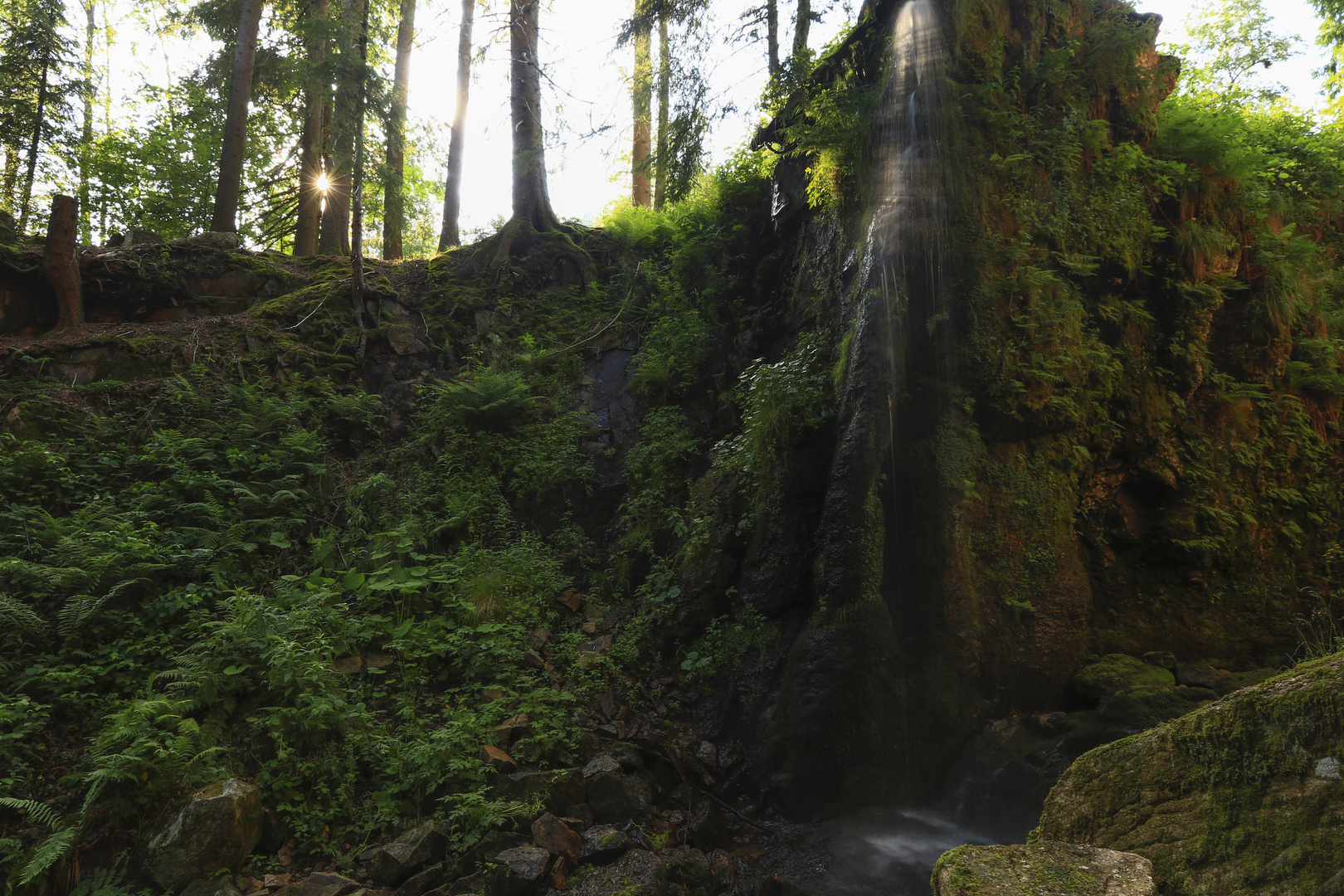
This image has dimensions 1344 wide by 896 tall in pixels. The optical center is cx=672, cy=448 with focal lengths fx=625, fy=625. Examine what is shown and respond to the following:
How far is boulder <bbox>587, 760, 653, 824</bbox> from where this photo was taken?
16.1 ft

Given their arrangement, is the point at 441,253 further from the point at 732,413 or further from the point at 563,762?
the point at 563,762

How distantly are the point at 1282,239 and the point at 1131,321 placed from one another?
84.1 inches

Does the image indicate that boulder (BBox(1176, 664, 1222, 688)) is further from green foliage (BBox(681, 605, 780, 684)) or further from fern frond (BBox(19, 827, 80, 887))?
fern frond (BBox(19, 827, 80, 887))

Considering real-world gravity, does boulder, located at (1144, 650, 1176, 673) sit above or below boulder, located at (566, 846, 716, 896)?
above

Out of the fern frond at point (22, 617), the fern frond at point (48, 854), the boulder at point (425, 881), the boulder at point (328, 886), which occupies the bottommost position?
Answer: the boulder at point (425, 881)

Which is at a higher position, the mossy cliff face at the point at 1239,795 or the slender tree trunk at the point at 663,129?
the slender tree trunk at the point at 663,129

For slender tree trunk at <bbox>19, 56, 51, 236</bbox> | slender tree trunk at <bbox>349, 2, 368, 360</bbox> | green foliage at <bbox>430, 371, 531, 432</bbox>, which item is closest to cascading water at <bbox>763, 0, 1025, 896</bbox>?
green foliage at <bbox>430, 371, 531, 432</bbox>

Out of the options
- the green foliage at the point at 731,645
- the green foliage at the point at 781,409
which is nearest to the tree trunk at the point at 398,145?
the green foliage at the point at 781,409

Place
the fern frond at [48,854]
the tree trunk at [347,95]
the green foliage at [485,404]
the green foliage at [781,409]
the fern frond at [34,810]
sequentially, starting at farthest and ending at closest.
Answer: the tree trunk at [347,95], the green foliage at [485,404], the green foliage at [781,409], the fern frond at [34,810], the fern frond at [48,854]

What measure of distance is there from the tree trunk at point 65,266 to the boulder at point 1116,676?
43.2 feet

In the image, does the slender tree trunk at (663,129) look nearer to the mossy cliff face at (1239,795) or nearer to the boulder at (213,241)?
the boulder at (213,241)

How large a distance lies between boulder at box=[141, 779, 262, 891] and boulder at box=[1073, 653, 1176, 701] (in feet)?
22.2

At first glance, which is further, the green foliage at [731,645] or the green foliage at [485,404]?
the green foliage at [485,404]

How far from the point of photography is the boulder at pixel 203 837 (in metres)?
3.95
